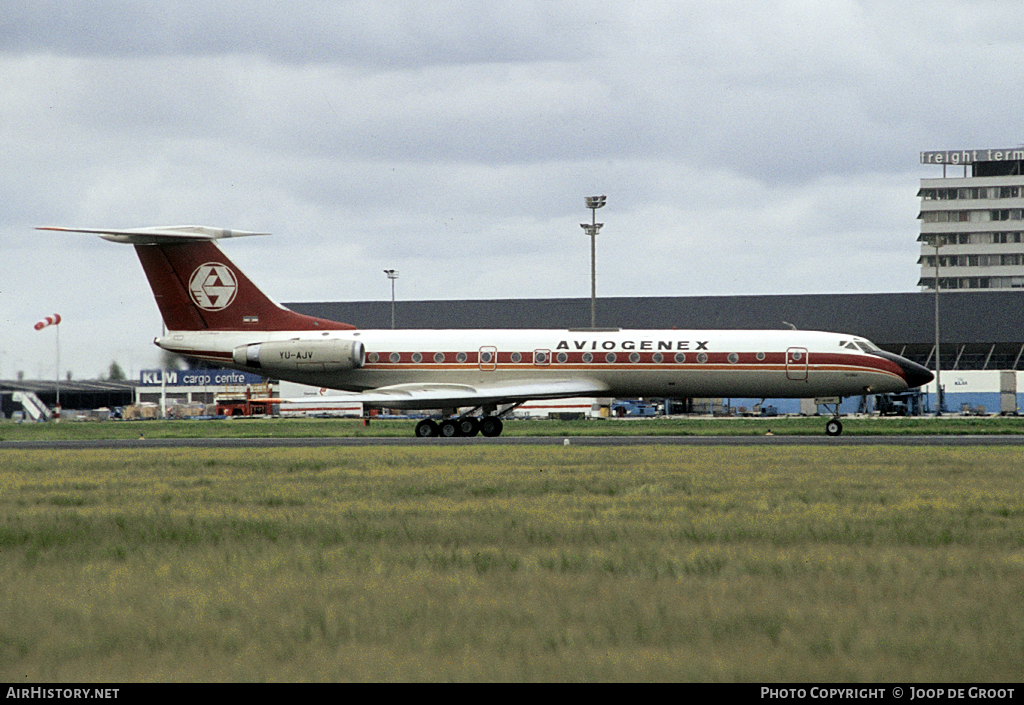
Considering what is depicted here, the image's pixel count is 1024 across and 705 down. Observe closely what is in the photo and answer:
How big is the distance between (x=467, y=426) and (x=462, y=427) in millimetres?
181

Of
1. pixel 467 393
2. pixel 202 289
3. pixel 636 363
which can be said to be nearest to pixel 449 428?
pixel 467 393

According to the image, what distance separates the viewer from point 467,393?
119 feet

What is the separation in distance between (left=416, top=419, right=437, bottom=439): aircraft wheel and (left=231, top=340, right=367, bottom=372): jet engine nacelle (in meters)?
2.90

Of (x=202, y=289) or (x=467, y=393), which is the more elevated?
(x=202, y=289)

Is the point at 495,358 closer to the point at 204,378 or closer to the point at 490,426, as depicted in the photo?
the point at 490,426

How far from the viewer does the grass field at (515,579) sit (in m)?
6.73

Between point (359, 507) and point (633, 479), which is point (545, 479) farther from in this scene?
point (359, 507)

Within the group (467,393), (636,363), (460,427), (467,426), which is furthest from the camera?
(467,426)

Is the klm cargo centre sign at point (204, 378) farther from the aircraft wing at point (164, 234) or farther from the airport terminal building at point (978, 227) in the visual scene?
the airport terminal building at point (978, 227)

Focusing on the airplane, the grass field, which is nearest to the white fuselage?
the airplane

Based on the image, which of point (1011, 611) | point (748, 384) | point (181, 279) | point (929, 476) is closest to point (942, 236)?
point (748, 384)

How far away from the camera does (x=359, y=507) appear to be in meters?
14.6

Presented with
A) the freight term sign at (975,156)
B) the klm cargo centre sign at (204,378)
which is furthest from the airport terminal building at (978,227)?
the klm cargo centre sign at (204,378)
